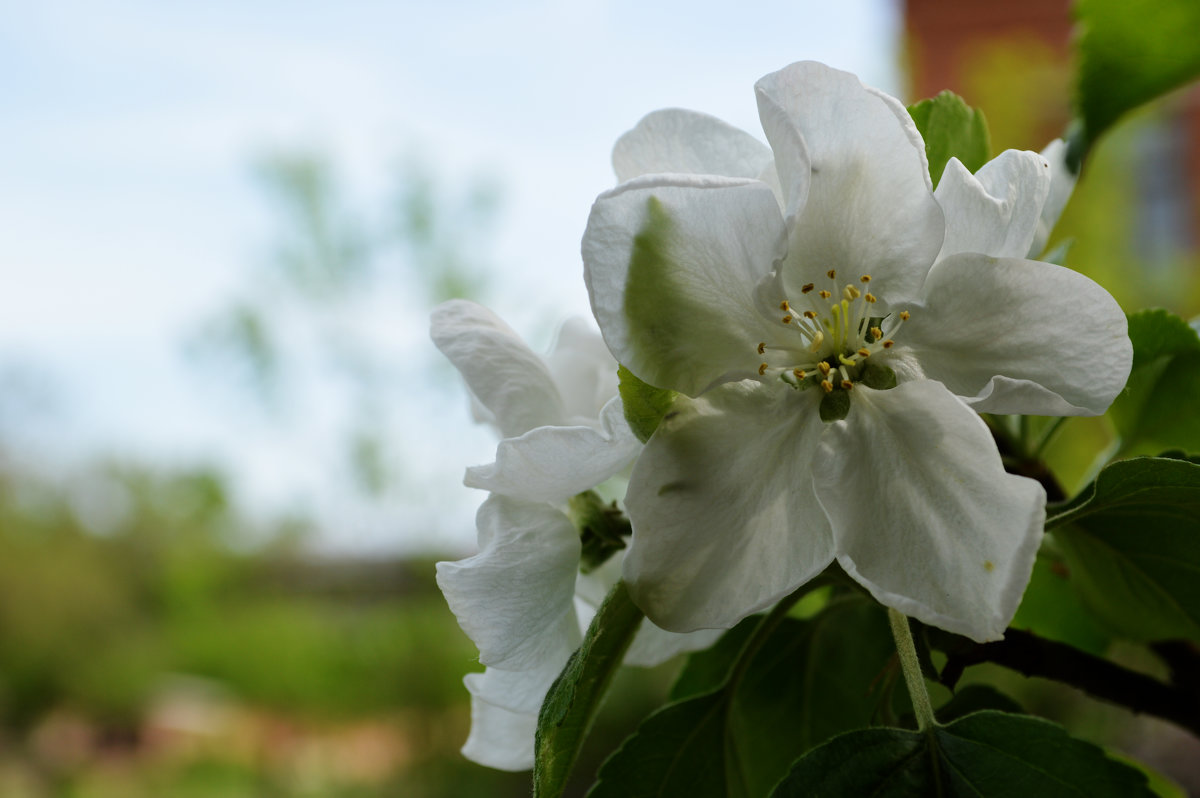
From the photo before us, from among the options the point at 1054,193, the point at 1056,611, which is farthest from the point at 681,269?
the point at 1056,611

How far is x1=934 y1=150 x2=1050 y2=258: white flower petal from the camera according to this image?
24 centimetres

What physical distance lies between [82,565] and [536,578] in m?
9.24

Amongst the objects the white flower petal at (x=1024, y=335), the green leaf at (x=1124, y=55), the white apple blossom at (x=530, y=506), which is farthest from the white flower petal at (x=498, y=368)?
the green leaf at (x=1124, y=55)

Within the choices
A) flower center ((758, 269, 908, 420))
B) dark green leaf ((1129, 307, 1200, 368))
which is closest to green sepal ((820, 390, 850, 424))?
flower center ((758, 269, 908, 420))

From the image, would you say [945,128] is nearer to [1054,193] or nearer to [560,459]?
[1054,193]

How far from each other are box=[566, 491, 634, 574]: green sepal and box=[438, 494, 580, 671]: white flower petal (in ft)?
0.05

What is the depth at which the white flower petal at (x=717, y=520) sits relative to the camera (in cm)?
24

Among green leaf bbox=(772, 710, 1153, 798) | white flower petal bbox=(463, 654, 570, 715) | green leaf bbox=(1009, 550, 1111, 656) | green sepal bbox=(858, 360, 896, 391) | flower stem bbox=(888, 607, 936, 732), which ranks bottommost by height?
green leaf bbox=(1009, 550, 1111, 656)

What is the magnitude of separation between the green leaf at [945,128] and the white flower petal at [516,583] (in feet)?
0.49

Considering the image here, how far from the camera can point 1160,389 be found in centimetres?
36

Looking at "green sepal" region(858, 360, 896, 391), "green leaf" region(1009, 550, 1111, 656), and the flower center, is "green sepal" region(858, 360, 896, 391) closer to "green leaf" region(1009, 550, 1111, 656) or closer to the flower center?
the flower center

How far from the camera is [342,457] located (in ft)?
20.6

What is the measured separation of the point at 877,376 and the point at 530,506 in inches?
3.7

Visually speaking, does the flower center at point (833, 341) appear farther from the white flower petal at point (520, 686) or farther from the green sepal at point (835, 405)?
the white flower petal at point (520, 686)
